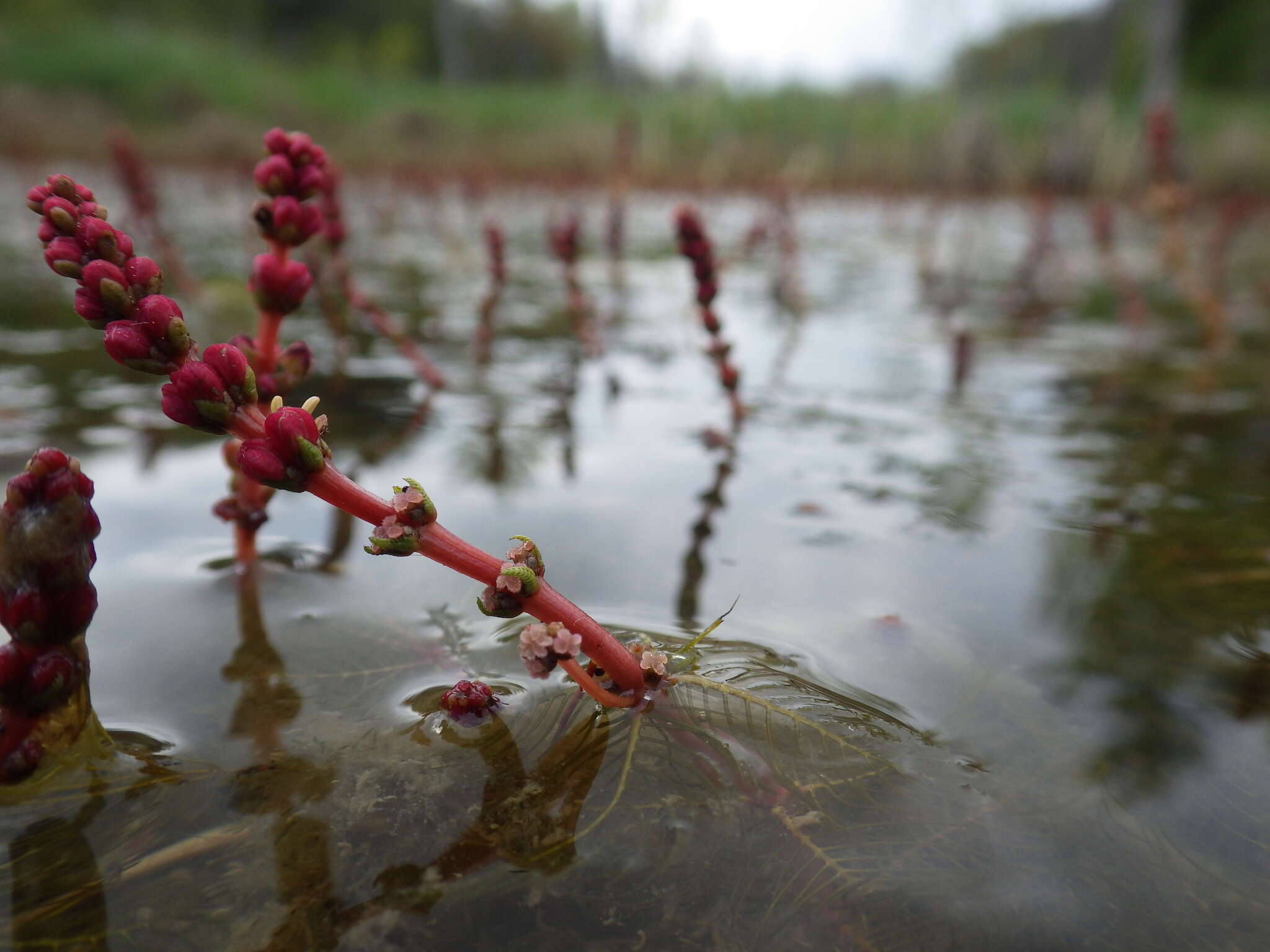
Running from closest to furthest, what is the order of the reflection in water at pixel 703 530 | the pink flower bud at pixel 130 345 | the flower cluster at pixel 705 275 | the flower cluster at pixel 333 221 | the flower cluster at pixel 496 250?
the pink flower bud at pixel 130 345 → the reflection in water at pixel 703 530 → the flower cluster at pixel 705 275 → the flower cluster at pixel 333 221 → the flower cluster at pixel 496 250

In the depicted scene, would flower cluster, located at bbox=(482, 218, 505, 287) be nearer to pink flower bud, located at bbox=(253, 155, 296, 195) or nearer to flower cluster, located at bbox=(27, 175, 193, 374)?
pink flower bud, located at bbox=(253, 155, 296, 195)

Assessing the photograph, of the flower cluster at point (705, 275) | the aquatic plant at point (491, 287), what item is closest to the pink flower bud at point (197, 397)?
the flower cluster at point (705, 275)

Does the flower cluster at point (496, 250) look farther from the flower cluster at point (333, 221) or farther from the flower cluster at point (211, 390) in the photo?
the flower cluster at point (211, 390)

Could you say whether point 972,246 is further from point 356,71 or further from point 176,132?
point 356,71

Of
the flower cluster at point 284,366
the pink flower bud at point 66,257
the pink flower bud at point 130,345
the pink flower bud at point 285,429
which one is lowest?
the flower cluster at point 284,366

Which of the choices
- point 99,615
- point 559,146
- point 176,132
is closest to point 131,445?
point 99,615

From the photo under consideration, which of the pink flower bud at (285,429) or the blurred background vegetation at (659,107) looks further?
the blurred background vegetation at (659,107)
